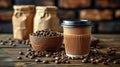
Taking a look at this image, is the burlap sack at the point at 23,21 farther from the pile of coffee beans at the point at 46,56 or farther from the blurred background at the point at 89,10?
the blurred background at the point at 89,10

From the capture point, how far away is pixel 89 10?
1937 mm

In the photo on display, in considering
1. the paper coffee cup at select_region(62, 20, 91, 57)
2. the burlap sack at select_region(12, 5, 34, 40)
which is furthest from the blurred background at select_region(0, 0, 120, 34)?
the paper coffee cup at select_region(62, 20, 91, 57)

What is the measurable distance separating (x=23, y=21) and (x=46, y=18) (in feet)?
0.45

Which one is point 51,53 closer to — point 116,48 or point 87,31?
point 87,31

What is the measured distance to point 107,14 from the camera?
6.39 ft

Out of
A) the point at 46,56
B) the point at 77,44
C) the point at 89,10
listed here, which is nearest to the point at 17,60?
the point at 46,56

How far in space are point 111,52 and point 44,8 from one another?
38cm

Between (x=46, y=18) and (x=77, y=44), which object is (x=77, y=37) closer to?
(x=77, y=44)

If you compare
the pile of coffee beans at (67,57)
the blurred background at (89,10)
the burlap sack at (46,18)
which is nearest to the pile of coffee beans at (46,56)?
the pile of coffee beans at (67,57)

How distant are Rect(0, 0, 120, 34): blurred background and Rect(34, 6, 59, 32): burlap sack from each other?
0.65 m

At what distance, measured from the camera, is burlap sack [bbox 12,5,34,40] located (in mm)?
1344

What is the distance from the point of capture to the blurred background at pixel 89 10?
193 cm

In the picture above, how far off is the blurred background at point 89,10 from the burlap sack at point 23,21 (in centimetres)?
60

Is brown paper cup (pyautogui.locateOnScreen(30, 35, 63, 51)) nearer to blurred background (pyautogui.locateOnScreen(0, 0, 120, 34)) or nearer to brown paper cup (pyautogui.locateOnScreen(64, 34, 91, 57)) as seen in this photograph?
brown paper cup (pyautogui.locateOnScreen(64, 34, 91, 57))
